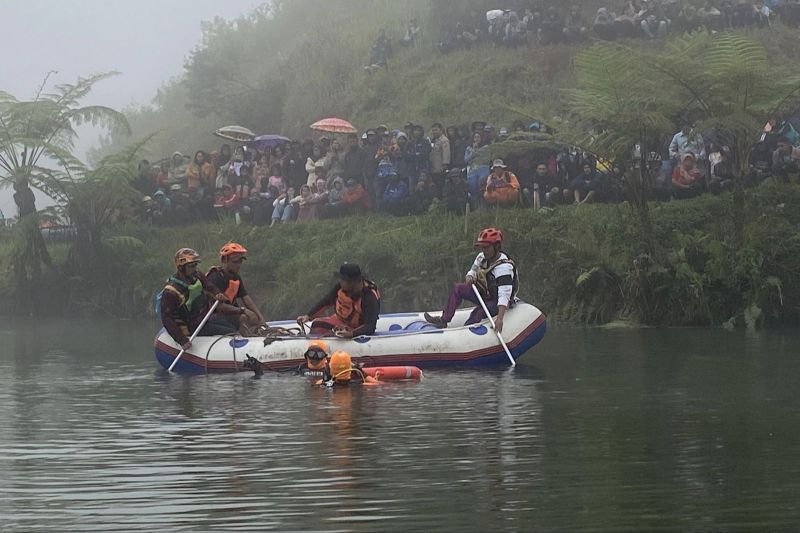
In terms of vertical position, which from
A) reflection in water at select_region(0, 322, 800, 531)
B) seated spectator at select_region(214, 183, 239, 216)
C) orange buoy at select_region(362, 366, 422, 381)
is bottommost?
reflection in water at select_region(0, 322, 800, 531)

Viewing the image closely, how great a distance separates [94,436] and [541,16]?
25.9m

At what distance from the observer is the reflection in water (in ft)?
28.1

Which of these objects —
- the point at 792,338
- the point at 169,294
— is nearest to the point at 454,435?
the point at 169,294

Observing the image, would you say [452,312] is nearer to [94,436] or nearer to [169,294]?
[169,294]

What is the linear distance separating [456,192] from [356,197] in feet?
8.82

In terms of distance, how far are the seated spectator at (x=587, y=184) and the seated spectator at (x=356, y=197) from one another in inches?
183

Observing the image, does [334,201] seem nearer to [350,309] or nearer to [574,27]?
[574,27]

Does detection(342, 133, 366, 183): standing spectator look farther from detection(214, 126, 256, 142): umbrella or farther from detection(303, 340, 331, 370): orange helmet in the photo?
detection(303, 340, 331, 370): orange helmet

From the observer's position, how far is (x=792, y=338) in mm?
20250

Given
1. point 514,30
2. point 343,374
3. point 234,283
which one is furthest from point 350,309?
point 514,30

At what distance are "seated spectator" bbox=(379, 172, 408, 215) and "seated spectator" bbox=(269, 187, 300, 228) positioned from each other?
2361 mm

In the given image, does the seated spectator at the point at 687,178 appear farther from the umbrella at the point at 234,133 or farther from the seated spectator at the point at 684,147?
the umbrella at the point at 234,133

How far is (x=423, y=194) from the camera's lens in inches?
1083

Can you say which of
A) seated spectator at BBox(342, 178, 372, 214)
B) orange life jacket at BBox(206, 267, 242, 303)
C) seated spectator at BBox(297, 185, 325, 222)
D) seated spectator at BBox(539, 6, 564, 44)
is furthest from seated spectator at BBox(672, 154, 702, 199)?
seated spectator at BBox(539, 6, 564, 44)
